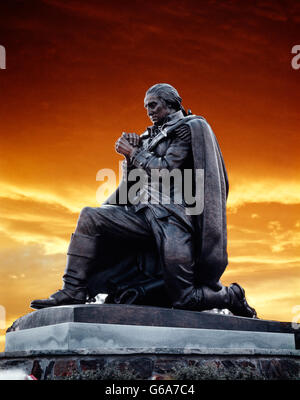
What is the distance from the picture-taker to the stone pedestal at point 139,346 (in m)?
4.35

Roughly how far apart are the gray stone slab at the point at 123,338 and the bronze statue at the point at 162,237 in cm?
36

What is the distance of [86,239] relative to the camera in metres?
5.24

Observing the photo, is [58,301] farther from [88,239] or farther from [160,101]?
[160,101]

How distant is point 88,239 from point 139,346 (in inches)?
46.6

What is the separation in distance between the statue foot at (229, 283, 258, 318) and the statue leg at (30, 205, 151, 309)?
113 cm

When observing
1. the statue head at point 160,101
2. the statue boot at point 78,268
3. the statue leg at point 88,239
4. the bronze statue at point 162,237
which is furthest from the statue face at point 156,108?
the statue boot at point 78,268

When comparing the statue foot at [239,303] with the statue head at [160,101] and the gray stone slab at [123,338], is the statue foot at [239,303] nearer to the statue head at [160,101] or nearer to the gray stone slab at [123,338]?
the gray stone slab at [123,338]

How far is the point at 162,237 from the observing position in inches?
207

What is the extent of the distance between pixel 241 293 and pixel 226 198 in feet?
3.37

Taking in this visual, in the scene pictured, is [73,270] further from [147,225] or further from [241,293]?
[241,293]

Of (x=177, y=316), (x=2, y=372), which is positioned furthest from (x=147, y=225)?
(x=2, y=372)

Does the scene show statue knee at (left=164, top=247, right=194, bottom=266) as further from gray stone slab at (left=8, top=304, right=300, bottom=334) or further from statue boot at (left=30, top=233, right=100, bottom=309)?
statue boot at (left=30, top=233, right=100, bottom=309)

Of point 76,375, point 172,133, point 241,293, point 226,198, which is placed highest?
point 172,133

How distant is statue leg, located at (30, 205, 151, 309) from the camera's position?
5.12m
